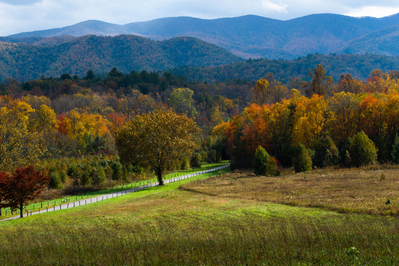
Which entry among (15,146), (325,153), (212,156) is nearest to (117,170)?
(15,146)

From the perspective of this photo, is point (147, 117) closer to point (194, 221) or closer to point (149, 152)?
point (149, 152)

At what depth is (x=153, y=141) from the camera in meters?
47.4

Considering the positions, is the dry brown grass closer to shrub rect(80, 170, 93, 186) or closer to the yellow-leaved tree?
shrub rect(80, 170, 93, 186)

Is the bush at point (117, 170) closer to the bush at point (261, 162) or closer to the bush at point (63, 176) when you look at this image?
the bush at point (63, 176)

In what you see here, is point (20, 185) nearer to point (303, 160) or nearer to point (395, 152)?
point (303, 160)

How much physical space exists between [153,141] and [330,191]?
27.0 meters

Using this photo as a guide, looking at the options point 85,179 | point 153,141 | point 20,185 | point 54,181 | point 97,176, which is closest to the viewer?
point 20,185

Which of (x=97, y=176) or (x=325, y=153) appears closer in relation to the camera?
(x=325, y=153)

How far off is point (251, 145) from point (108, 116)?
62.7 meters

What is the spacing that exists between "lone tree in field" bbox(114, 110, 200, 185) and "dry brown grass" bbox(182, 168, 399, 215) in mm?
9109

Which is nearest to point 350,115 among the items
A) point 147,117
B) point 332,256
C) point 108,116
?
point 147,117

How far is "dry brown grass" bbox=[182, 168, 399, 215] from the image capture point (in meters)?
21.2

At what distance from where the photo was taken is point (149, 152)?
47.0 meters

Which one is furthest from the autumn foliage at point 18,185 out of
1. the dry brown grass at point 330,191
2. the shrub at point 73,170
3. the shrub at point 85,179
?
the shrub at point 73,170
